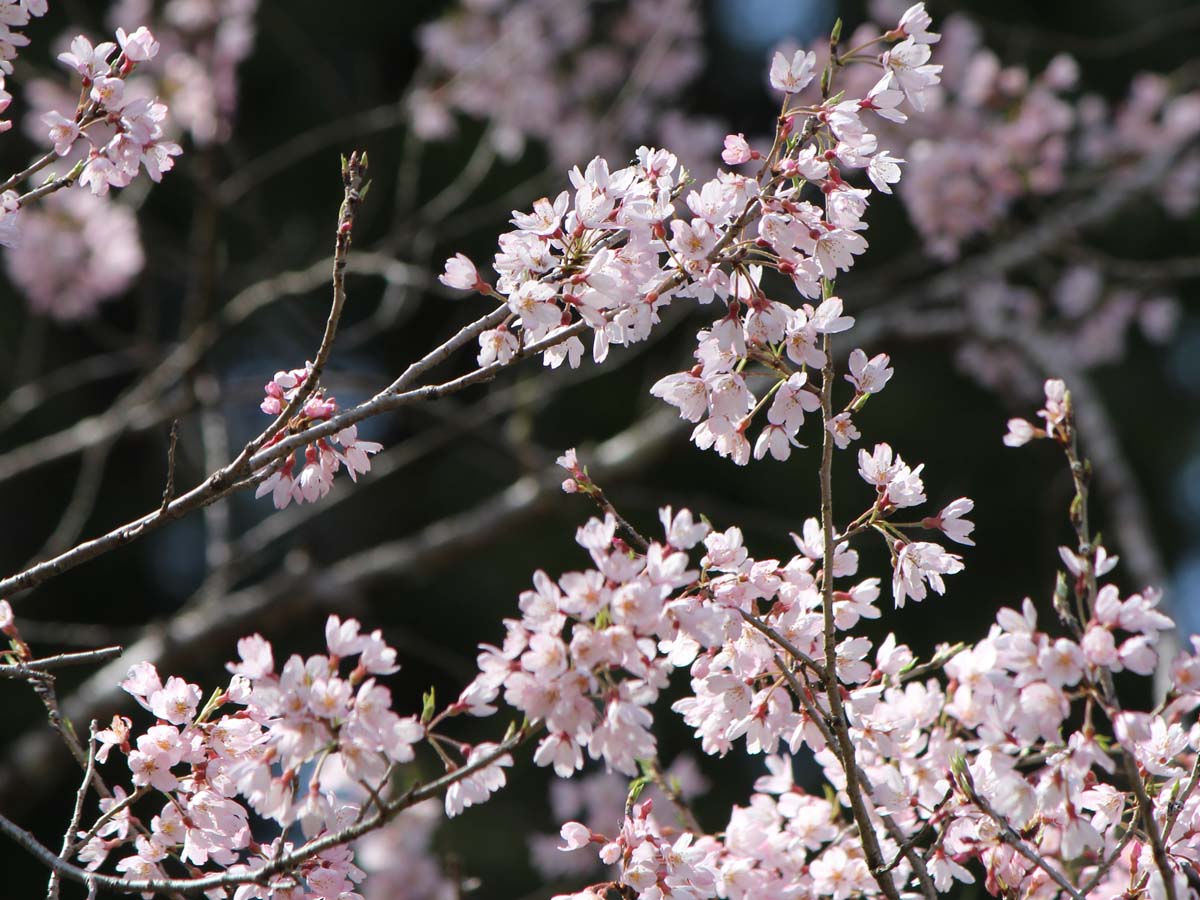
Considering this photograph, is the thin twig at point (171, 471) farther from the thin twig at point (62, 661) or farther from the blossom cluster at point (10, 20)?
the blossom cluster at point (10, 20)

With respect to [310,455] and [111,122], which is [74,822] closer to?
[310,455]

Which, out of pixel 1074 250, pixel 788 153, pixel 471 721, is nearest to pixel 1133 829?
pixel 788 153

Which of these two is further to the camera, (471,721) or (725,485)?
(725,485)

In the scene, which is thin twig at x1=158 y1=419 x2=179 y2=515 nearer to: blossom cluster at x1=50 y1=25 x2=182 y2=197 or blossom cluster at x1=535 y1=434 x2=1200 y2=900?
blossom cluster at x1=50 y1=25 x2=182 y2=197

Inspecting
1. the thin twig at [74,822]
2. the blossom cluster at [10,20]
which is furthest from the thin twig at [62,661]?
the blossom cluster at [10,20]

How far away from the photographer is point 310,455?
1.31 m

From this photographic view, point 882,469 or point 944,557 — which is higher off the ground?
point 882,469

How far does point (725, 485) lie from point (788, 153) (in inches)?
221

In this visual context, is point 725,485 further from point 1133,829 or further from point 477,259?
point 1133,829

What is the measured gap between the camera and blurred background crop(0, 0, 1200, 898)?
3.46 meters

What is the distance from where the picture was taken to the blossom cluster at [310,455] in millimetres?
1287

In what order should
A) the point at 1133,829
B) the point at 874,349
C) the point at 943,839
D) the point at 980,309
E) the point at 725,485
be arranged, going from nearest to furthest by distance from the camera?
the point at 1133,829 → the point at 943,839 → the point at 874,349 → the point at 980,309 → the point at 725,485

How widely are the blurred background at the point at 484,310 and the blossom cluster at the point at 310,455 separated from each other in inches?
25.6

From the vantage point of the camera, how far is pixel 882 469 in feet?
4.34
